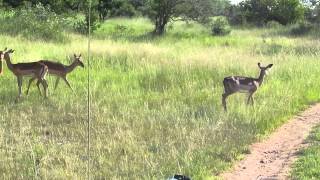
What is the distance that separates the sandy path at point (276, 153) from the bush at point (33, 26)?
1239 cm

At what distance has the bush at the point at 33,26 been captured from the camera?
65.2 ft

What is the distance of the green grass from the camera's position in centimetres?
638

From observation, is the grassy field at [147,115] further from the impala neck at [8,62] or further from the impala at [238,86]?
the impala neck at [8,62]

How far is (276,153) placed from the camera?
298 inches

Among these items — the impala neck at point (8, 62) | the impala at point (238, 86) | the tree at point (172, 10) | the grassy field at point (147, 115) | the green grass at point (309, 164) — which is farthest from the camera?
the tree at point (172, 10)

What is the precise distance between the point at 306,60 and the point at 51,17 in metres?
11.3

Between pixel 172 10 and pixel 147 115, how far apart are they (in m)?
17.6

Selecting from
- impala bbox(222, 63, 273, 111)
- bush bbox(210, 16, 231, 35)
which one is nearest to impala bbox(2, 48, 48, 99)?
impala bbox(222, 63, 273, 111)

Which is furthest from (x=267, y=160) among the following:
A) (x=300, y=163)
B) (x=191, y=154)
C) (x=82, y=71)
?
(x=82, y=71)

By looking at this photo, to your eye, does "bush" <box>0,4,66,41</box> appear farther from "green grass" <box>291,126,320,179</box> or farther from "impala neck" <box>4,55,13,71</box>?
"green grass" <box>291,126,320,179</box>

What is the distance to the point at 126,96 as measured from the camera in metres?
11.0

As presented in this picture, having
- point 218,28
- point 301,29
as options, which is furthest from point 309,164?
point 301,29

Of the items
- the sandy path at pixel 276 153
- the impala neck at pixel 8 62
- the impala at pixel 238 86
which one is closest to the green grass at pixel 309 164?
the sandy path at pixel 276 153

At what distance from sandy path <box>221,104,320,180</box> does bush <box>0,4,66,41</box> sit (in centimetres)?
1239
